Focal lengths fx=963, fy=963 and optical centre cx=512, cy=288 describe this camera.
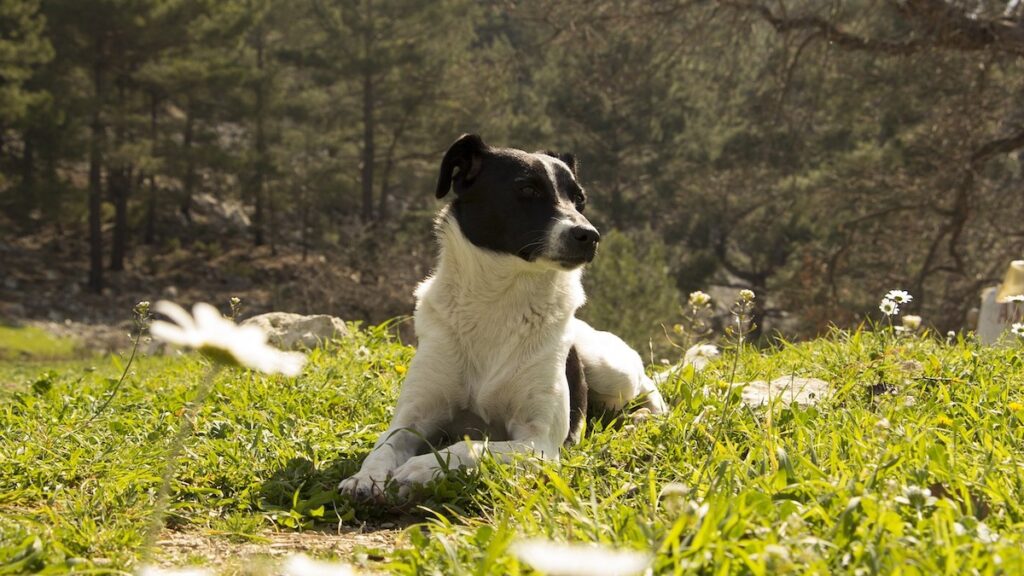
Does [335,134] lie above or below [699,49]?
below

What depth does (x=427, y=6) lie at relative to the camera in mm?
30531

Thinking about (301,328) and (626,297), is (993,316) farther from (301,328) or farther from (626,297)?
(626,297)

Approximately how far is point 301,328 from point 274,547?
183 inches

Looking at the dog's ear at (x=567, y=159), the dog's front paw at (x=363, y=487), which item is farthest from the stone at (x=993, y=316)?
the dog's front paw at (x=363, y=487)

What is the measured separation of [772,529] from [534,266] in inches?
73.1

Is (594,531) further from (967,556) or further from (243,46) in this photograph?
(243,46)

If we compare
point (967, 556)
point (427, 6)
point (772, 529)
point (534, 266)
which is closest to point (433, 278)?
point (534, 266)

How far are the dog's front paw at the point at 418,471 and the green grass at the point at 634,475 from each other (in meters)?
0.07

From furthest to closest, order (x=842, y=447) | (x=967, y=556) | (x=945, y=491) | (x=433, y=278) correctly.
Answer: (x=433, y=278) → (x=842, y=447) → (x=945, y=491) → (x=967, y=556)

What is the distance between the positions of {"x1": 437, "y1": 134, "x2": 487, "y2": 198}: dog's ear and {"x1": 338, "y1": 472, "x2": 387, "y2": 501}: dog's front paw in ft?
4.36

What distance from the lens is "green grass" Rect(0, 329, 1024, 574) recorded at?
2.31 m

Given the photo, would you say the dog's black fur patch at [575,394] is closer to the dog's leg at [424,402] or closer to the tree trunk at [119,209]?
the dog's leg at [424,402]

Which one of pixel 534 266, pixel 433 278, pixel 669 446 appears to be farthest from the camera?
pixel 433 278

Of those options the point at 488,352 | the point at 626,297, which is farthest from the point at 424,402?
the point at 626,297
